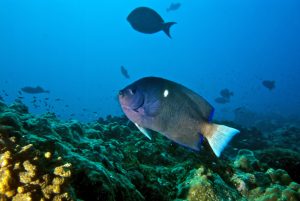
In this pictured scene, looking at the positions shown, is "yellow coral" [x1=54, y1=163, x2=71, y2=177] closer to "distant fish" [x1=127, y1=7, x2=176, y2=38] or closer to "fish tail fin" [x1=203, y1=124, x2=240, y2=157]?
"fish tail fin" [x1=203, y1=124, x2=240, y2=157]

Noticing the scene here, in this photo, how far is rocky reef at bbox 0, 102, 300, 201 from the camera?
2.18 m

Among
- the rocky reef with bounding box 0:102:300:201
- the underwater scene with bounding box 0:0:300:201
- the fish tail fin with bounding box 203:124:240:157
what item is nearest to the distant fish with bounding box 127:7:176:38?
the underwater scene with bounding box 0:0:300:201

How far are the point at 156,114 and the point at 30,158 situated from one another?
3.43 feet

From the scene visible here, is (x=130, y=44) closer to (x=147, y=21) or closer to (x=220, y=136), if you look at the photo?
(x=147, y=21)

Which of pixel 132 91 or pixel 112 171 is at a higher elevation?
pixel 132 91

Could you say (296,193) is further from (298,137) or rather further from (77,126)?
(298,137)

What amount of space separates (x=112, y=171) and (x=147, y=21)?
194 inches

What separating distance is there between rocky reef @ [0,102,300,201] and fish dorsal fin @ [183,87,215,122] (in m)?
1.15

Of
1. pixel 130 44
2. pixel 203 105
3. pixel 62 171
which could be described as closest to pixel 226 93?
pixel 203 105

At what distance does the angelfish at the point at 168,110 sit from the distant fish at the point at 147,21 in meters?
5.12

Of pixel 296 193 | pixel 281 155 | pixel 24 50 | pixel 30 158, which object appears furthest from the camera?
pixel 24 50

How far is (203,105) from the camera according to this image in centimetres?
252

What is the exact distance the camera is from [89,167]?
297 centimetres

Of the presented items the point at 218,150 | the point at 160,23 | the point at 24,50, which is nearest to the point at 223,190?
the point at 218,150
